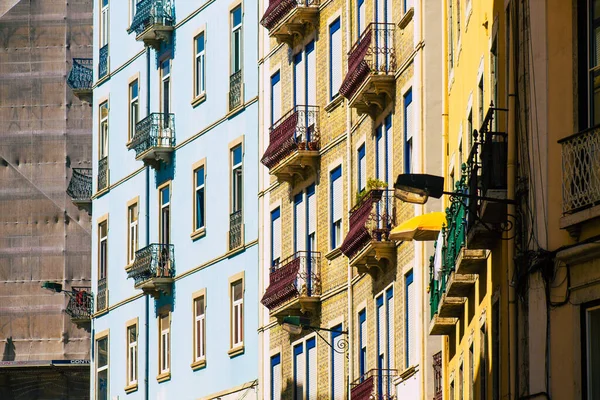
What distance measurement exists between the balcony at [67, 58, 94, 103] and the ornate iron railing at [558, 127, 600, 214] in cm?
4594

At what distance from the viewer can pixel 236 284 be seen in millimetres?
57875

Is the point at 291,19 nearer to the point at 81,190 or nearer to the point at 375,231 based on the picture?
the point at 375,231

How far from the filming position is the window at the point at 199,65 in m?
61.4

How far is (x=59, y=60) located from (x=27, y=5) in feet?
7.51

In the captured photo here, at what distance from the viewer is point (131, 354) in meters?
64.9

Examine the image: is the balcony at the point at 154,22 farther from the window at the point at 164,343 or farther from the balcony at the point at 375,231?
the balcony at the point at 375,231

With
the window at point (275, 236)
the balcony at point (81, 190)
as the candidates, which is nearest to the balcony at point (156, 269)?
the window at point (275, 236)

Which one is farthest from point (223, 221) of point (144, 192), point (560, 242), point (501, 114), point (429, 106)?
point (560, 242)

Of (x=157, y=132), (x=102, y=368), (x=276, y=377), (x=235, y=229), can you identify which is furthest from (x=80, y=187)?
(x=276, y=377)

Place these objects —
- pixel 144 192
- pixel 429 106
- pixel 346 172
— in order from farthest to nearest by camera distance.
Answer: pixel 144 192 → pixel 346 172 → pixel 429 106

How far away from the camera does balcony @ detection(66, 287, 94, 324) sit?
70375 mm

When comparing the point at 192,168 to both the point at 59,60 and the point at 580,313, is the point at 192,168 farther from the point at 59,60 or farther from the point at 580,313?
the point at 580,313

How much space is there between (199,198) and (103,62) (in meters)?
9.86

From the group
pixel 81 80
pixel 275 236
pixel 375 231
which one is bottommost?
pixel 375 231
